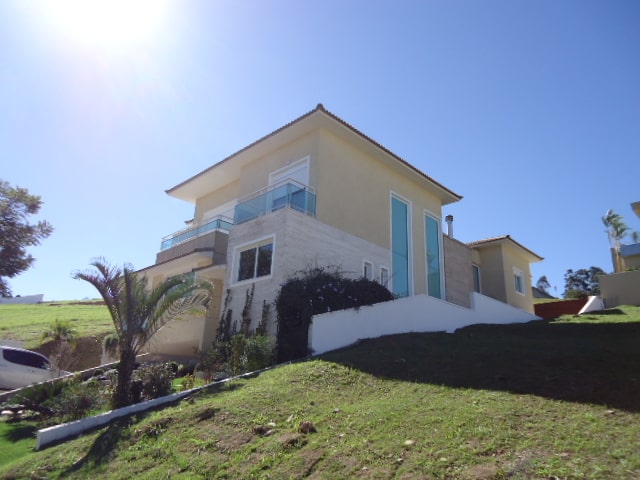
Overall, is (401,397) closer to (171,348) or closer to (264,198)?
(264,198)

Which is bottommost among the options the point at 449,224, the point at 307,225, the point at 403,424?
the point at 403,424

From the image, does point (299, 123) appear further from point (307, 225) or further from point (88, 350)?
point (88, 350)

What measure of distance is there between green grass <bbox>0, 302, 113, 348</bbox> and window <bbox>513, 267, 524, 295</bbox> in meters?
23.8

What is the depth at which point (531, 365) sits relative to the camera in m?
8.37

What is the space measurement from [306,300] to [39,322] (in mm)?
30990

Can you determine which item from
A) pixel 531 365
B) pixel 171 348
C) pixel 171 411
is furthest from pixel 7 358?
pixel 531 365

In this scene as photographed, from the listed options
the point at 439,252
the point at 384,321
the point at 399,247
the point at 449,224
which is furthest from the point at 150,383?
the point at 449,224

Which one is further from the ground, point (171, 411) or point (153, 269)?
point (153, 269)

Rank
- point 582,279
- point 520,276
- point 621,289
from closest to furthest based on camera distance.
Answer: point 621,289
point 520,276
point 582,279

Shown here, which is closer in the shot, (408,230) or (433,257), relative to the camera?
(408,230)

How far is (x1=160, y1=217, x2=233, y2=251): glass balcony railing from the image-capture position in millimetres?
19750

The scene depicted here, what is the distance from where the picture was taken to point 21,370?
15617mm

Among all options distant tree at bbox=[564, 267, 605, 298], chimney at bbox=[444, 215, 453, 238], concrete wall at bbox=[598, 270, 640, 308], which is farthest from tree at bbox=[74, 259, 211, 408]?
distant tree at bbox=[564, 267, 605, 298]

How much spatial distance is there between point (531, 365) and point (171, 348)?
14.8 meters
